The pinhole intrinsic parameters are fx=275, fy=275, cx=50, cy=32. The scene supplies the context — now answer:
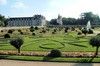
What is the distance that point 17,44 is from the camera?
94.4ft

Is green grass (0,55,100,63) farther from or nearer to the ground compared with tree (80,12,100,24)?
nearer to the ground

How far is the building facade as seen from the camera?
14275 centimetres

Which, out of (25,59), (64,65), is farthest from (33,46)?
(64,65)

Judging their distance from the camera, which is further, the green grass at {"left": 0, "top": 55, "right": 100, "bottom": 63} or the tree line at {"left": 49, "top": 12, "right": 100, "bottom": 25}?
the tree line at {"left": 49, "top": 12, "right": 100, "bottom": 25}

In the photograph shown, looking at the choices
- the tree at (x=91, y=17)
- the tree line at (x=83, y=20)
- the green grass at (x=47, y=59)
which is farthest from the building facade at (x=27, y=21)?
the green grass at (x=47, y=59)

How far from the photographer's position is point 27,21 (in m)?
146

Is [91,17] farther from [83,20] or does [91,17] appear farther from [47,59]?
[47,59]

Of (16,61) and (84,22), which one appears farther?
(84,22)

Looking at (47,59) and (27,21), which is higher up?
(27,21)

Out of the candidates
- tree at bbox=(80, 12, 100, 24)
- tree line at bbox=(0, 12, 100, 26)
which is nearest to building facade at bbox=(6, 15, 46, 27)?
tree line at bbox=(0, 12, 100, 26)

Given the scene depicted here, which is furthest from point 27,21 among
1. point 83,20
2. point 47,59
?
point 47,59

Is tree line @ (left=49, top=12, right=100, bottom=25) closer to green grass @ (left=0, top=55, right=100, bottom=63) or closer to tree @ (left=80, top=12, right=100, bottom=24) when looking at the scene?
tree @ (left=80, top=12, right=100, bottom=24)

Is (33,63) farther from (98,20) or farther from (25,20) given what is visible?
(98,20)

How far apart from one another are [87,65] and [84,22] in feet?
416
